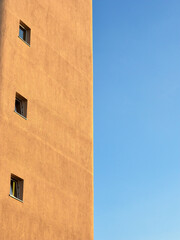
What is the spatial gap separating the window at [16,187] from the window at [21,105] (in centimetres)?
304

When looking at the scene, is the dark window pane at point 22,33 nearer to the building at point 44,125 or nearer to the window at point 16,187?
the building at point 44,125

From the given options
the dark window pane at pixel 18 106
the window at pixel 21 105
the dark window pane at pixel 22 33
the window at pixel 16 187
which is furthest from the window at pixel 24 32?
the window at pixel 16 187

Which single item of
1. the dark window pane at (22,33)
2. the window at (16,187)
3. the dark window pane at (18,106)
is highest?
the dark window pane at (22,33)

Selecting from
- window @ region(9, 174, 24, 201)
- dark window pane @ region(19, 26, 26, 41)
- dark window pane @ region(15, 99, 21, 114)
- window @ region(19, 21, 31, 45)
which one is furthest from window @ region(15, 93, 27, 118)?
dark window pane @ region(19, 26, 26, 41)

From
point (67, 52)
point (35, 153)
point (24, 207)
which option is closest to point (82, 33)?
point (67, 52)

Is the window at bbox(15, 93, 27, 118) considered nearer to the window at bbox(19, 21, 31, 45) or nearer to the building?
the building

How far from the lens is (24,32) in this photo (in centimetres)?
2425

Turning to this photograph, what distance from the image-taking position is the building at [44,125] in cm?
2044

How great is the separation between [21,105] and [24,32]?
Result: 4.04 m

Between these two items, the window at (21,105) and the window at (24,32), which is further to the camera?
the window at (24,32)

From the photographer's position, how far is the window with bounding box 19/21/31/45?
943 inches

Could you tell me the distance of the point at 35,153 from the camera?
21.8 meters

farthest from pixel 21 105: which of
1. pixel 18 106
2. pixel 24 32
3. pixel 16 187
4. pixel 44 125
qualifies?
pixel 24 32

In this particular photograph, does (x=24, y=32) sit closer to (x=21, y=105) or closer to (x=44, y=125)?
(x=21, y=105)
